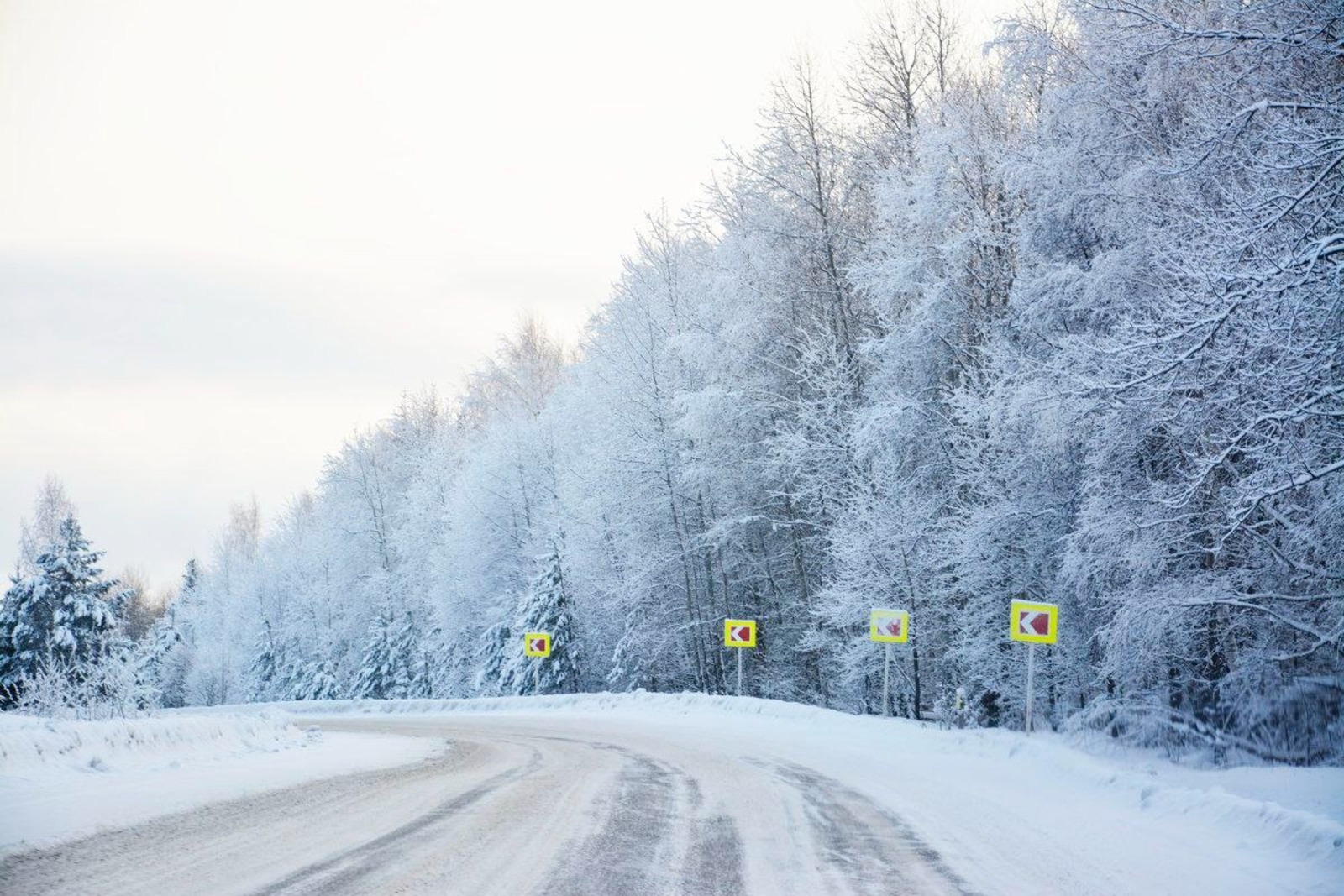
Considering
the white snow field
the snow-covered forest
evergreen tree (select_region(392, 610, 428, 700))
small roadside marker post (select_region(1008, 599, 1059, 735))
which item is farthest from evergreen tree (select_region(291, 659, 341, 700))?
small roadside marker post (select_region(1008, 599, 1059, 735))

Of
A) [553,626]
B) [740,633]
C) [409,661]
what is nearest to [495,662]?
[553,626]

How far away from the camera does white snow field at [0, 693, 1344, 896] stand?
520 centimetres

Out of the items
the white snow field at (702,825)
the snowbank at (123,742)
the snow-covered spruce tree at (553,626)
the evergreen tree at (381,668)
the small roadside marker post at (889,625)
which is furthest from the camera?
the evergreen tree at (381,668)

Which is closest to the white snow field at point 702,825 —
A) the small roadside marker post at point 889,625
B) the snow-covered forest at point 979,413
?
the snow-covered forest at point 979,413

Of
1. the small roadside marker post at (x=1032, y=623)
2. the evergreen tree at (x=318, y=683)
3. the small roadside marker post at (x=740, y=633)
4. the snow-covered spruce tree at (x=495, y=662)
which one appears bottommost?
the evergreen tree at (x=318, y=683)

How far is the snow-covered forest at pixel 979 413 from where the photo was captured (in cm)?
995

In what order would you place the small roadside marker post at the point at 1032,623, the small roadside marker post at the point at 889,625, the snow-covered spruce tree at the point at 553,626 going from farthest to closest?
1. the snow-covered spruce tree at the point at 553,626
2. the small roadside marker post at the point at 889,625
3. the small roadside marker post at the point at 1032,623

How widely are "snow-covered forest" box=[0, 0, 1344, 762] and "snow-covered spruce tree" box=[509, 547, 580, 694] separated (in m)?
0.16

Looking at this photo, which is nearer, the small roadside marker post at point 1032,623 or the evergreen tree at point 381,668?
the small roadside marker post at point 1032,623

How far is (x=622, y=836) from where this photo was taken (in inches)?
252

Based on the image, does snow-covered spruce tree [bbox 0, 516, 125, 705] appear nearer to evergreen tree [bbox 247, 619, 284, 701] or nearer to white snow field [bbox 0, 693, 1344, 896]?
evergreen tree [bbox 247, 619, 284, 701]

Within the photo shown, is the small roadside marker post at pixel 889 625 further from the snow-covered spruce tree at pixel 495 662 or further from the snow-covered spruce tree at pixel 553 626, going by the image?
the snow-covered spruce tree at pixel 495 662

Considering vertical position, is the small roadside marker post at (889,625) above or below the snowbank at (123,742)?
above

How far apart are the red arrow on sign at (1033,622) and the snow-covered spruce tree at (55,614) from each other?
36382mm
